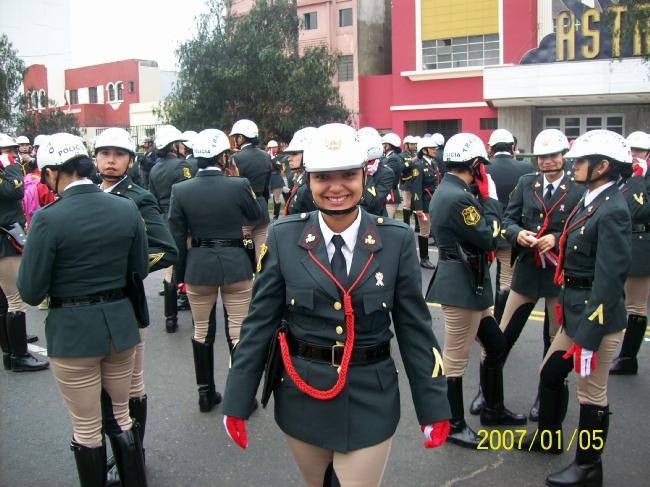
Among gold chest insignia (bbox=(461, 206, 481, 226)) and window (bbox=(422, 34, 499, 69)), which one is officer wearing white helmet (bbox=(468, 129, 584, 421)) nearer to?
gold chest insignia (bbox=(461, 206, 481, 226))

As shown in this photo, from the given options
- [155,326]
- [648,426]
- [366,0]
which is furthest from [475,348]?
[366,0]

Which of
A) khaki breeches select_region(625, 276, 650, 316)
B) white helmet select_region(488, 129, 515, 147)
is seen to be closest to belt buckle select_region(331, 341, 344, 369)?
khaki breeches select_region(625, 276, 650, 316)

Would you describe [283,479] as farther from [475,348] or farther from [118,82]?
[118,82]

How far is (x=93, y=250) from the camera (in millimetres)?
3508

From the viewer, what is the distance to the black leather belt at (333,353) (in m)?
2.69

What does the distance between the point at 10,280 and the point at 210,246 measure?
2218 millimetres

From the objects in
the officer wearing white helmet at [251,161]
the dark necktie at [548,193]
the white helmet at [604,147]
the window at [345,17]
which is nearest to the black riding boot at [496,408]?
the dark necktie at [548,193]

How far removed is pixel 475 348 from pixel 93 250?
448 cm

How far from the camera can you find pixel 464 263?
4.55m

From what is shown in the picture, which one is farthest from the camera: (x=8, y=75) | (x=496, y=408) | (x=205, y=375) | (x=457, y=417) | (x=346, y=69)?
(x=346, y=69)

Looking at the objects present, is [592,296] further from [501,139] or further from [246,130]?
[246,130]

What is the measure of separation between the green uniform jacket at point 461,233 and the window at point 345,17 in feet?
112

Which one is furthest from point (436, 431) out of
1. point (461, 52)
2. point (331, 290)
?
point (461, 52)

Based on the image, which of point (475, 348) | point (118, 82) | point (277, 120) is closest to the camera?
point (475, 348)
